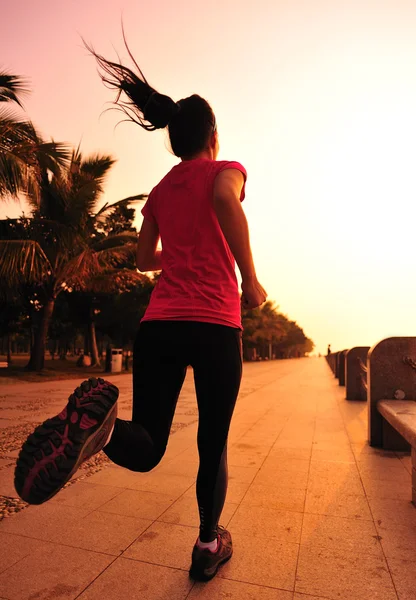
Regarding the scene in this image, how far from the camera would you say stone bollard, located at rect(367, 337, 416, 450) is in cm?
495

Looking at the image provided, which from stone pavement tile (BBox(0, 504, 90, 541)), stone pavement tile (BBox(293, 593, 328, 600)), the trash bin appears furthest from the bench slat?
the trash bin

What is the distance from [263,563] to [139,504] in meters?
1.11

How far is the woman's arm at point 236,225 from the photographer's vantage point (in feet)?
5.71

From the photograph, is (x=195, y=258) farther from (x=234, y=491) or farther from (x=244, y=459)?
(x=244, y=459)

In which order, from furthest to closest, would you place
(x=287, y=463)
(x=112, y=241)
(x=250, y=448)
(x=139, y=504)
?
(x=112, y=241), (x=250, y=448), (x=287, y=463), (x=139, y=504)

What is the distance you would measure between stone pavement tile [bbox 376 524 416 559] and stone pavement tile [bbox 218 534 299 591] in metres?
0.48

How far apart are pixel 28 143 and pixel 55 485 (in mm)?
10961

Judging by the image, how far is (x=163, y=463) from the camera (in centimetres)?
416

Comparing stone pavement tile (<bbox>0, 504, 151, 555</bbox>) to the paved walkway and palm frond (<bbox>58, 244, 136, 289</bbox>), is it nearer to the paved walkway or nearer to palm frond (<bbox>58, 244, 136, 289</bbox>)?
the paved walkway

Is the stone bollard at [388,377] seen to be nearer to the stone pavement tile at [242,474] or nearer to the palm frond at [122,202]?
the stone pavement tile at [242,474]

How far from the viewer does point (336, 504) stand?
10.0 ft

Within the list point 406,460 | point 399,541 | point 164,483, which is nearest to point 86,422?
point 399,541

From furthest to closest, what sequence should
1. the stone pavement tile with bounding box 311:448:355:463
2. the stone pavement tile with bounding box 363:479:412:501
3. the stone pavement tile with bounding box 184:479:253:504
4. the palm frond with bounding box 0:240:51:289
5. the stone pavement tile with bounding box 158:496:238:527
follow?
the palm frond with bounding box 0:240:51:289 < the stone pavement tile with bounding box 311:448:355:463 < the stone pavement tile with bounding box 363:479:412:501 < the stone pavement tile with bounding box 184:479:253:504 < the stone pavement tile with bounding box 158:496:238:527

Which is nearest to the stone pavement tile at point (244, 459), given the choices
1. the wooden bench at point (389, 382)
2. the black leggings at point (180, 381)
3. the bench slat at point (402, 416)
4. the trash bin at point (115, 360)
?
the bench slat at point (402, 416)
